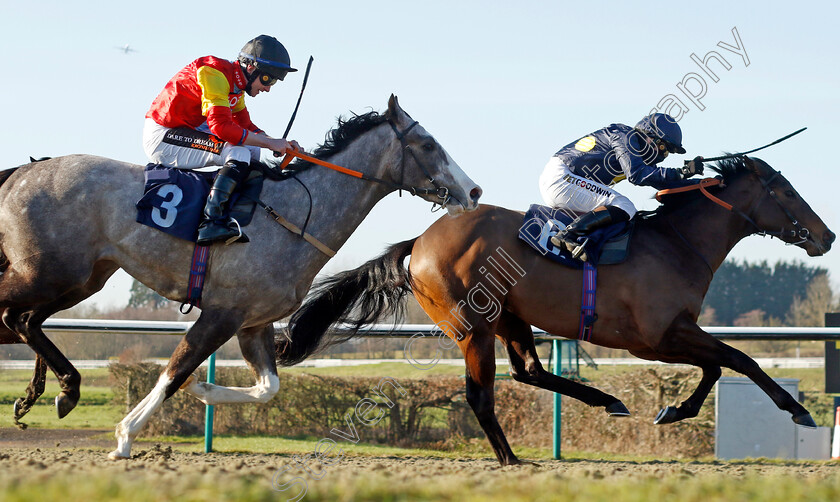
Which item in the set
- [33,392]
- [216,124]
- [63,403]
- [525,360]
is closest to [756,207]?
[525,360]

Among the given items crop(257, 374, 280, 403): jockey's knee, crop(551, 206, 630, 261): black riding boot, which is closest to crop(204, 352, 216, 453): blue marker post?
crop(257, 374, 280, 403): jockey's knee

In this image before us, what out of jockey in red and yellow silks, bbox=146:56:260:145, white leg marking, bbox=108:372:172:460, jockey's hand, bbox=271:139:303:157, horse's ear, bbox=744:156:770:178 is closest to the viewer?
white leg marking, bbox=108:372:172:460

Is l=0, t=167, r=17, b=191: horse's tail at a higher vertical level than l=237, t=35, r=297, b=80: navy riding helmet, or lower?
lower

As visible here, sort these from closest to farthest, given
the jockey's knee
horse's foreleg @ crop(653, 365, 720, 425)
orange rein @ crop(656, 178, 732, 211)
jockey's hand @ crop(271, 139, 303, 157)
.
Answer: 1. jockey's hand @ crop(271, 139, 303, 157)
2. the jockey's knee
3. horse's foreleg @ crop(653, 365, 720, 425)
4. orange rein @ crop(656, 178, 732, 211)

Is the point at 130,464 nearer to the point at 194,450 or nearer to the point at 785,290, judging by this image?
the point at 194,450

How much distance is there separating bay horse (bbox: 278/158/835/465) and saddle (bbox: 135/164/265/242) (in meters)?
1.43

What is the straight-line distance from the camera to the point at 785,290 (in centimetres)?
6012

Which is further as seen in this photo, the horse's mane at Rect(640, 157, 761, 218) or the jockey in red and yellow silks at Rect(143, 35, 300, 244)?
the horse's mane at Rect(640, 157, 761, 218)

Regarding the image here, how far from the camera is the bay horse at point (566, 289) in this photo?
211 inches

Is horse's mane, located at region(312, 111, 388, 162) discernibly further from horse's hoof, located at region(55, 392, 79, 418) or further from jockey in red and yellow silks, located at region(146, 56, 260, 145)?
horse's hoof, located at region(55, 392, 79, 418)

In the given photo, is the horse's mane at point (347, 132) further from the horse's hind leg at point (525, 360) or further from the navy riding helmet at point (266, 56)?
the horse's hind leg at point (525, 360)

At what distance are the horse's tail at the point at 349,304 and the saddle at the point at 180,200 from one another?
1408 millimetres

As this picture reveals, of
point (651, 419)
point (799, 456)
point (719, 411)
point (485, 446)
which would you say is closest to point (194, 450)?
point (485, 446)

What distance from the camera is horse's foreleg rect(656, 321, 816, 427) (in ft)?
16.8
